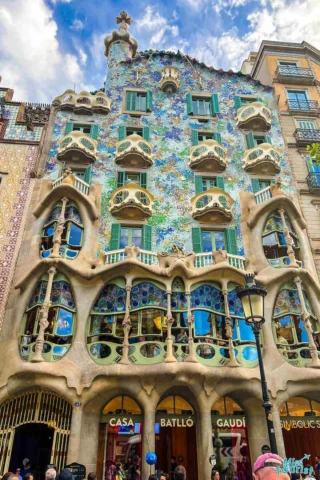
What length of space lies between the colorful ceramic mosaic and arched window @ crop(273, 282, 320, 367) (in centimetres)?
326

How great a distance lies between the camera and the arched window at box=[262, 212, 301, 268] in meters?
19.2

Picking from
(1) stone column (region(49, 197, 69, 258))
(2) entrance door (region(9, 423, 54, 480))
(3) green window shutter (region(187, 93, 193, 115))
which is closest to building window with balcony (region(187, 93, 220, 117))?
(3) green window shutter (region(187, 93, 193, 115))

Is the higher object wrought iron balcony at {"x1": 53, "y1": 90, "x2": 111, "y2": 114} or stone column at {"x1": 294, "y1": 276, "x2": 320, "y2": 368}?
wrought iron balcony at {"x1": 53, "y1": 90, "x2": 111, "y2": 114}

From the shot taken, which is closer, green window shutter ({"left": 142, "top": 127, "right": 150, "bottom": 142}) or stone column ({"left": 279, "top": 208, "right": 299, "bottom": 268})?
stone column ({"left": 279, "top": 208, "right": 299, "bottom": 268})

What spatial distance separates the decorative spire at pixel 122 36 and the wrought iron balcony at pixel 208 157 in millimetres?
11890

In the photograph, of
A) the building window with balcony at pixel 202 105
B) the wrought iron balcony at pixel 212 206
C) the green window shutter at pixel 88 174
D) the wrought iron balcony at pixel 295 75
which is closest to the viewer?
the wrought iron balcony at pixel 212 206

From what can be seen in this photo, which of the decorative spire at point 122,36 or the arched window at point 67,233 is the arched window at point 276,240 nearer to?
the arched window at point 67,233

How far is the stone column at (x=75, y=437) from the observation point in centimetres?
1414

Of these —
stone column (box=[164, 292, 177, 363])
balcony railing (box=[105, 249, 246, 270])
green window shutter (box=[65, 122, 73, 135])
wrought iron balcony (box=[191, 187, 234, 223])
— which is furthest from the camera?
green window shutter (box=[65, 122, 73, 135])

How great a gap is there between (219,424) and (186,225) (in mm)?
9817

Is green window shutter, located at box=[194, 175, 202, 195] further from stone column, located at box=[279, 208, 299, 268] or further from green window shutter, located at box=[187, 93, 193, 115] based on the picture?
green window shutter, located at box=[187, 93, 193, 115]

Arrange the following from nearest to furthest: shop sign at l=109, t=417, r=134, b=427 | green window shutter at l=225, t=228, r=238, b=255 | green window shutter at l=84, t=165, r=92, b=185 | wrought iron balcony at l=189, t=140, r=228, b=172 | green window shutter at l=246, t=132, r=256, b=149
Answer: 1. shop sign at l=109, t=417, r=134, b=427
2. green window shutter at l=225, t=228, r=238, b=255
3. green window shutter at l=84, t=165, r=92, b=185
4. wrought iron balcony at l=189, t=140, r=228, b=172
5. green window shutter at l=246, t=132, r=256, b=149

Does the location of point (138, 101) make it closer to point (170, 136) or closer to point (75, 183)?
point (170, 136)

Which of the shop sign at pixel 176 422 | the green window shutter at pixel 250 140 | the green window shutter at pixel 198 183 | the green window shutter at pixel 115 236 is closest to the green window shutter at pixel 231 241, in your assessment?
the green window shutter at pixel 198 183
